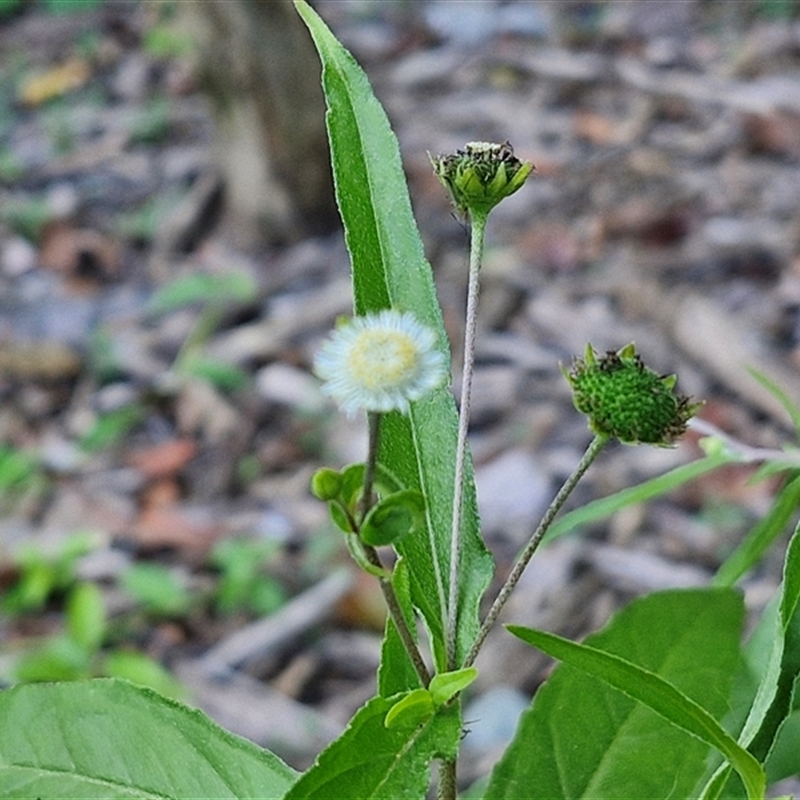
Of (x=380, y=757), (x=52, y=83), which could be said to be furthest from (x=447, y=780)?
(x=52, y=83)

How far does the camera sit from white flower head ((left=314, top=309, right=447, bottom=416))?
1.51ft

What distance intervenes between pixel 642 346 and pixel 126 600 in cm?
91

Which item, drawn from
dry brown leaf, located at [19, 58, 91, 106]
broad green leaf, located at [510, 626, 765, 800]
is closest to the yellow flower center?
broad green leaf, located at [510, 626, 765, 800]

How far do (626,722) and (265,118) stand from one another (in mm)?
2084

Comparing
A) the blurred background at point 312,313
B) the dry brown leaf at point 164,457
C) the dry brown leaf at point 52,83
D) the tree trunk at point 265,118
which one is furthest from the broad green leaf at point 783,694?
the dry brown leaf at point 52,83

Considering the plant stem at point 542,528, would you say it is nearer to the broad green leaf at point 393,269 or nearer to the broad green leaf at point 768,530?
the broad green leaf at point 393,269

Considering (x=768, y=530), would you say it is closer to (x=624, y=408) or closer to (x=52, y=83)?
(x=624, y=408)

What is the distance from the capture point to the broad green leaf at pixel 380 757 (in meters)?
0.49

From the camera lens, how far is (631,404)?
1.72ft

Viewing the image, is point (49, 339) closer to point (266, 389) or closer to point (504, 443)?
point (266, 389)

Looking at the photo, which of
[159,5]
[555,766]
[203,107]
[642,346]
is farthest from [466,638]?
[159,5]

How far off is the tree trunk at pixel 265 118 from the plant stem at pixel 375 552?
208 centimetres

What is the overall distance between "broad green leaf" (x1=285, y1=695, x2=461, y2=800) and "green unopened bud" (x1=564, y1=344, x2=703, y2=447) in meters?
0.14

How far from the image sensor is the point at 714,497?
1684mm
